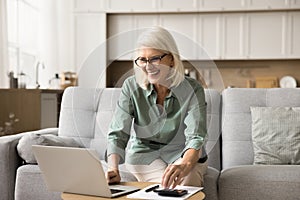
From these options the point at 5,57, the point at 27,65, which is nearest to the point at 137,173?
the point at 5,57

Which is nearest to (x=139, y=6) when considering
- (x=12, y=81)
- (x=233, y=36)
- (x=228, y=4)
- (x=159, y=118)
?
(x=228, y=4)

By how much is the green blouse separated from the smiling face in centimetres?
12

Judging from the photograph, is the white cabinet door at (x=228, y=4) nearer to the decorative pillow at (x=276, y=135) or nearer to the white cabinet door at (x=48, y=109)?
the white cabinet door at (x=48, y=109)

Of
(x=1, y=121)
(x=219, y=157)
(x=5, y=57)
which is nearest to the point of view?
(x=219, y=157)

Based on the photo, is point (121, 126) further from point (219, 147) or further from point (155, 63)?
point (219, 147)

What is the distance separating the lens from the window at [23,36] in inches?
222

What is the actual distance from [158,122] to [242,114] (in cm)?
104

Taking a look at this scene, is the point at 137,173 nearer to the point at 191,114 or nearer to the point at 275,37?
the point at 191,114

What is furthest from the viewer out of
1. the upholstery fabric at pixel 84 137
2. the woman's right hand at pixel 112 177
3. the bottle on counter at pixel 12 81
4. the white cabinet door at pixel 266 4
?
the white cabinet door at pixel 266 4

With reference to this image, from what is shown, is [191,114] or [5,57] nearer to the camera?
[191,114]

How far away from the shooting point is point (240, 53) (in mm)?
6391

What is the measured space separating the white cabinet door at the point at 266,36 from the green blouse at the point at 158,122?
176 inches

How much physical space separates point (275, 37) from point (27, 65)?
3.10 metres

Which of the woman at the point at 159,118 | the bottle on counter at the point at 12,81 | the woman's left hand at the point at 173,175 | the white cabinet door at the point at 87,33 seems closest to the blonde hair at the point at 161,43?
the woman at the point at 159,118
